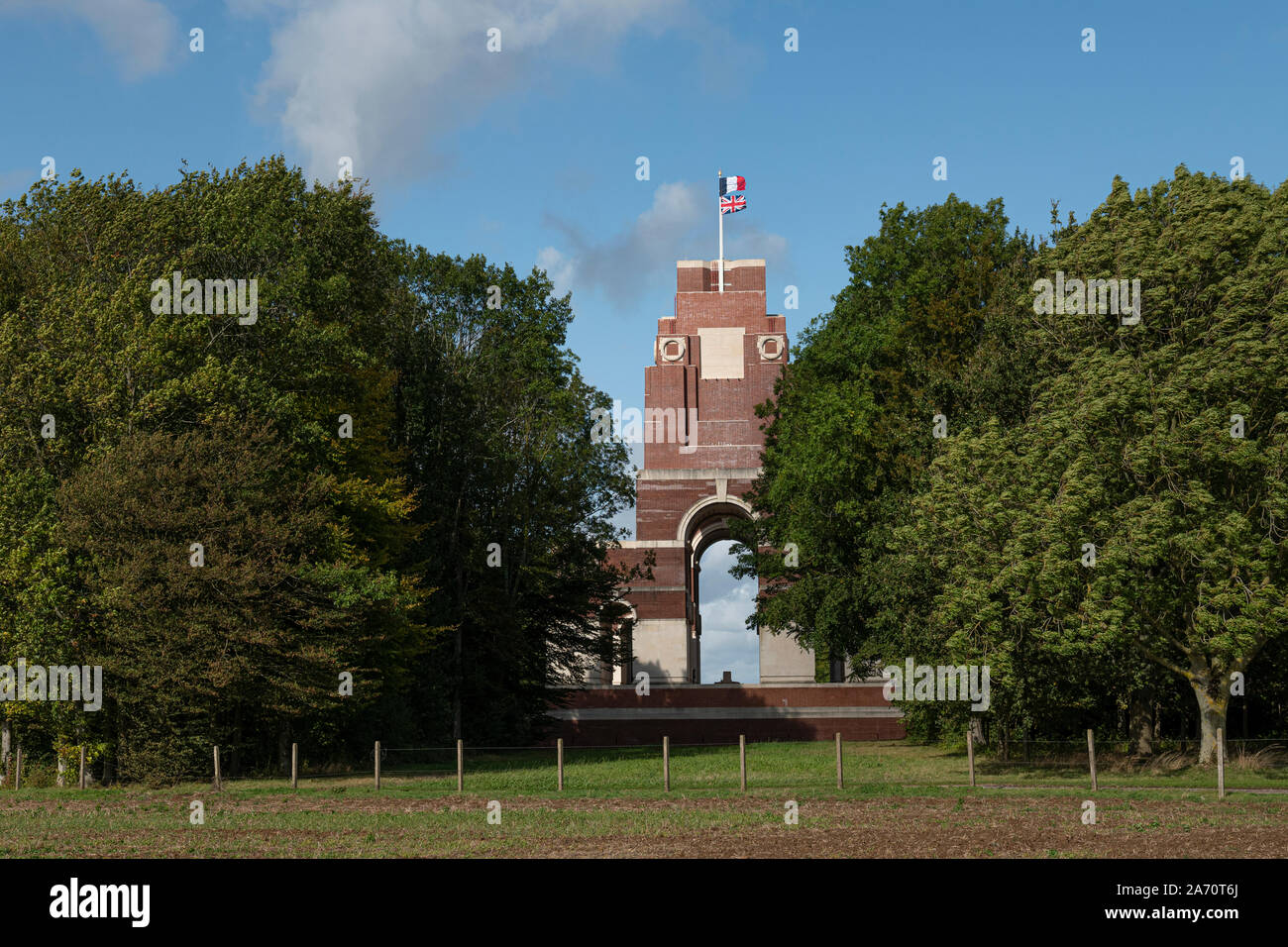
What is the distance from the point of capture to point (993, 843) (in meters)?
17.7

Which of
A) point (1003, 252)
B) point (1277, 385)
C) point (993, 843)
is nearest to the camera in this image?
point (993, 843)

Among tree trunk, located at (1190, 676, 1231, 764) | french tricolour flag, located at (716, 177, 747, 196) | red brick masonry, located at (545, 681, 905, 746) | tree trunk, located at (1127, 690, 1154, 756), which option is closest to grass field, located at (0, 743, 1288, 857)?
tree trunk, located at (1190, 676, 1231, 764)

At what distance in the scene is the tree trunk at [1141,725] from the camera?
33.8 m

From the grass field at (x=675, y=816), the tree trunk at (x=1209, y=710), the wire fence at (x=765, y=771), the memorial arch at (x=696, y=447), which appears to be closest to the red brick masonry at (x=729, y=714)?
the memorial arch at (x=696, y=447)

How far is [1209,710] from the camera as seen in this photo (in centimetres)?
3064

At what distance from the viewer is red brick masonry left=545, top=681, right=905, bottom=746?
188 ft

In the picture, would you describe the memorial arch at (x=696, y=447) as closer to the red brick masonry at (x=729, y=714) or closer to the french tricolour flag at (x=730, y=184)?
the french tricolour flag at (x=730, y=184)

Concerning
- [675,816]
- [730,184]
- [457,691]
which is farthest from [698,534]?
[675,816]

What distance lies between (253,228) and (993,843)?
29.2 meters

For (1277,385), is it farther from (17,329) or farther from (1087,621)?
(17,329)

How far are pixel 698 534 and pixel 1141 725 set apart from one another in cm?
4736

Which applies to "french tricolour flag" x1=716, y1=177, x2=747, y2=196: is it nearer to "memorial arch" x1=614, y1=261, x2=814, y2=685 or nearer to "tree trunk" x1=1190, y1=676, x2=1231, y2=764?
"memorial arch" x1=614, y1=261, x2=814, y2=685
